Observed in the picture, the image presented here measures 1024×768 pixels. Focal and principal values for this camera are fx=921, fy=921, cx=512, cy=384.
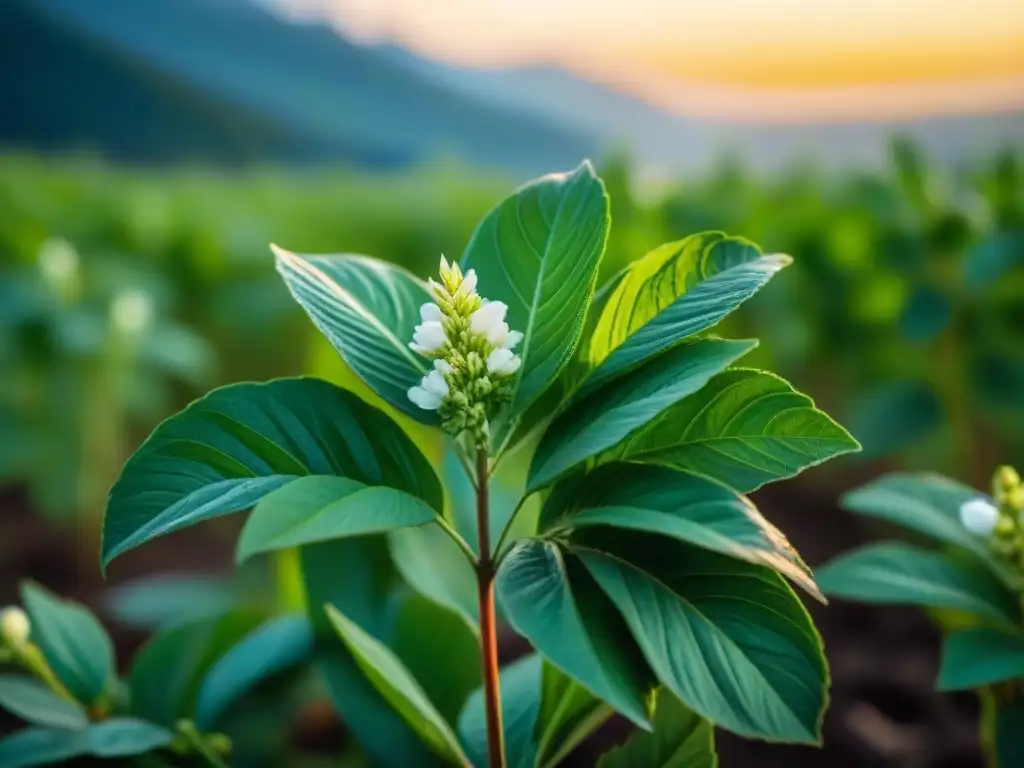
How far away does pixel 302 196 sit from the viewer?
8.57ft

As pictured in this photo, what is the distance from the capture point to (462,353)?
1.46 ft

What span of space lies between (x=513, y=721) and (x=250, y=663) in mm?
235

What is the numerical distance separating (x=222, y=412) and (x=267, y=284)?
57.3 inches

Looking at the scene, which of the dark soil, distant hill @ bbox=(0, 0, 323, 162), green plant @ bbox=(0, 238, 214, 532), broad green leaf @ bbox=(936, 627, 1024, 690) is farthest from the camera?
distant hill @ bbox=(0, 0, 323, 162)

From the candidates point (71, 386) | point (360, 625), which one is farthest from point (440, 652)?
point (71, 386)

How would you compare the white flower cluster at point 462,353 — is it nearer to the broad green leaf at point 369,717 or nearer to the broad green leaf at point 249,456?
the broad green leaf at point 249,456

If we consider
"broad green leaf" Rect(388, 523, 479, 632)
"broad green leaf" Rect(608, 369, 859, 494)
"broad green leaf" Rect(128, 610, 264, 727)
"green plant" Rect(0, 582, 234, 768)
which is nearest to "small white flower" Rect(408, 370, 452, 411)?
"broad green leaf" Rect(608, 369, 859, 494)

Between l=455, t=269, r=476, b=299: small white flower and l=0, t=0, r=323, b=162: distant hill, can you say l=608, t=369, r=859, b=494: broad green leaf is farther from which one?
l=0, t=0, r=323, b=162: distant hill

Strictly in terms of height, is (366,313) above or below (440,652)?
above

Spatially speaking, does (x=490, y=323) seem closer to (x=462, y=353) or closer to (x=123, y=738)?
(x=462, y=353)

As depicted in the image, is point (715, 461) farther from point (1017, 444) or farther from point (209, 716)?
point (1017, 444)

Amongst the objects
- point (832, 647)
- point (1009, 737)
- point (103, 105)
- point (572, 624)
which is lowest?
point (832, 647)

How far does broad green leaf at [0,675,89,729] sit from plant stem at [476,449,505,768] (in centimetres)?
31

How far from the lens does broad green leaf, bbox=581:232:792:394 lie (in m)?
0.46
